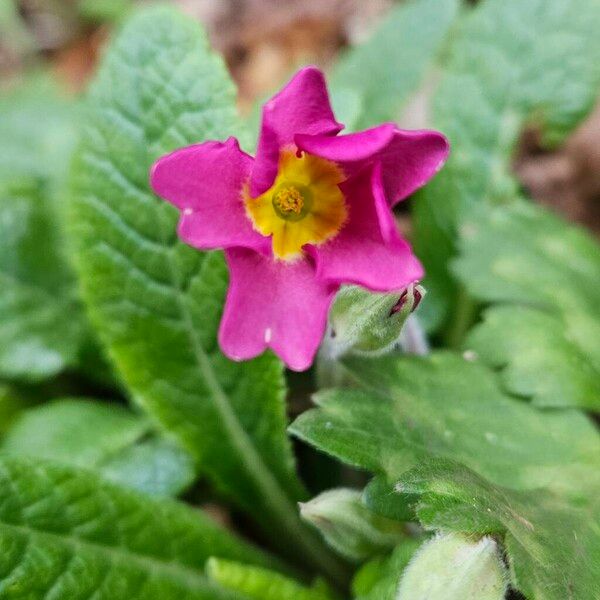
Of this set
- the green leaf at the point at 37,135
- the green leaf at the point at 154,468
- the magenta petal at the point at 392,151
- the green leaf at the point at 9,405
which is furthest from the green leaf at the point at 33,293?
the magenta petal at the point at 392,151

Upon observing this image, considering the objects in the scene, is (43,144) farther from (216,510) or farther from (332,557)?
(332,557)

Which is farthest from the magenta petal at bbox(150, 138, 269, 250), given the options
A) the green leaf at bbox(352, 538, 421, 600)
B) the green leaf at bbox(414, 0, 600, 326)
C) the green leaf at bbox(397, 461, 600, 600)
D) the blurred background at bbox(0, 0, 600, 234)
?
the blurred background at bbox(0, 0, 600, 234)

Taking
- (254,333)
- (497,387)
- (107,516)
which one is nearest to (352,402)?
(254,333)

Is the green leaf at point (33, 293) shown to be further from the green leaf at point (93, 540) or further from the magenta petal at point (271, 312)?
the magenta petal at point (271, 312)

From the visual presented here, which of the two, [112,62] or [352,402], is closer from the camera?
[352,402]

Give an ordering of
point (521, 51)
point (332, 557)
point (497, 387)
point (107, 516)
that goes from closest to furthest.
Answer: point (107, 516)
point (497, 387)
point (332, 557)
point (521, 51)
